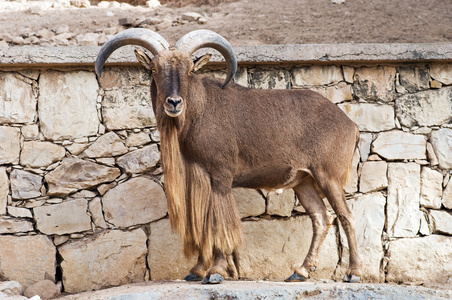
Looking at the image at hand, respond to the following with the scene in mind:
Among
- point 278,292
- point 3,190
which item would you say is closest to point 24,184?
point 3,190

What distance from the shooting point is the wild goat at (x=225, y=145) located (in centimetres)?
488

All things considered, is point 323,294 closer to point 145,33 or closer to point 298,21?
point 145,33

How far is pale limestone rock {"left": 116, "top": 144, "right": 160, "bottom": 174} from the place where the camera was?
5.91 m

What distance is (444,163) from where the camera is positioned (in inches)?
240

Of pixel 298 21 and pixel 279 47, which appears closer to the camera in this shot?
pixel 279 47

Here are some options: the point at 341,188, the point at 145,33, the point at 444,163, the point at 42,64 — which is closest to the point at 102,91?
the point at 42,64

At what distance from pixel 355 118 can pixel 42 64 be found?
318cm

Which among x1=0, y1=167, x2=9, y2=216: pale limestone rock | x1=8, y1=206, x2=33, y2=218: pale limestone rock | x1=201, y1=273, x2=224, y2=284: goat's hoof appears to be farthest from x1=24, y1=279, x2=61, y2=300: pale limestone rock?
x1=201, y1=273, x2=224, y2=284: goat's hoof

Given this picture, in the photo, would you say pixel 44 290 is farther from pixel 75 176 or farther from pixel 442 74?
pixel 442 74

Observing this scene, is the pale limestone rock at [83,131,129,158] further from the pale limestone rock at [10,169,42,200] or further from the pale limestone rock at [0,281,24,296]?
the pale limestone rock at [0,281,24,296]

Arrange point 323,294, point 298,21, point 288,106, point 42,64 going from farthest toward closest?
point 298,21 < point 42,64 < point 288,106 < point 323,294

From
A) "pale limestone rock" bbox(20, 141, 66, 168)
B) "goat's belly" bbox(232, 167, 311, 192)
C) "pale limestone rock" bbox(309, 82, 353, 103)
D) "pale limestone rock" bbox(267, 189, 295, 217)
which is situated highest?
"pale limestone rock" bbox(309, 82, 353, 103)

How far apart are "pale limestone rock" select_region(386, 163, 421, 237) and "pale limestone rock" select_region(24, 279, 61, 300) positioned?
338 centimetres

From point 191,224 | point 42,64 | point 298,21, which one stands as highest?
point 298,21
